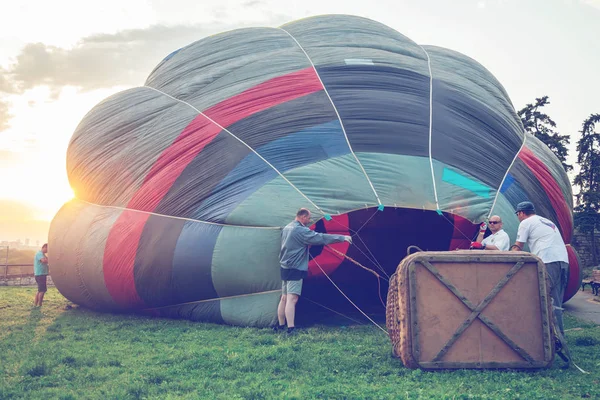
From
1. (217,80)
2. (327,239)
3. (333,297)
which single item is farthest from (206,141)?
(333,297)

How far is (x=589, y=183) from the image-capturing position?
21.5 metres

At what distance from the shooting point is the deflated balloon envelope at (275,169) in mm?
6285

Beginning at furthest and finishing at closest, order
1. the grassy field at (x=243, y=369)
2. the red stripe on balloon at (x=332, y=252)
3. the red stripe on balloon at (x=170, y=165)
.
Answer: the red stripe on balloon at (x=170, y=165)
the red stripe on balloon at (x=332, y=252)
the grassy field at (x=243, y=369)

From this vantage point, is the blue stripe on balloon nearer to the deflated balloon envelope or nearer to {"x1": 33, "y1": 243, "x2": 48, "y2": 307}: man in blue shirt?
the deflated balloon envelope

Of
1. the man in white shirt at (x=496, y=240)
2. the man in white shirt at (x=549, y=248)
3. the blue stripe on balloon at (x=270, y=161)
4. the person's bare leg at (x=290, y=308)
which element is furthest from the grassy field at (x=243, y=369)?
the blue stripe on balloon at (x=270, y=161)

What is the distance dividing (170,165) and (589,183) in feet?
61.9

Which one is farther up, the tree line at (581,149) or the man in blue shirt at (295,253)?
the tree line at (581,149)

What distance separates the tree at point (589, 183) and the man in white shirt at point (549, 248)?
15304mm

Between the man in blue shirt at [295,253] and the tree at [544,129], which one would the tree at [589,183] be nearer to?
the tree at [544,129]

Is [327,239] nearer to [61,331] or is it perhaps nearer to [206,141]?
[206,141]

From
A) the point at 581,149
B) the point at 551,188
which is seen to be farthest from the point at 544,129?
the point at 551,188

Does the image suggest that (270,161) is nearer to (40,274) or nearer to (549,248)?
(549,248)

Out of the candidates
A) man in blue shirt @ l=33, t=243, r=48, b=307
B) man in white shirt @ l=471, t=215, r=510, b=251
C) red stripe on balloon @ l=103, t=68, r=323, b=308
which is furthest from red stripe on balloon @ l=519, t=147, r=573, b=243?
man in blue shirt @ l=33, t=243, r=48, b=307

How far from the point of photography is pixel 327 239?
19.3 ft
